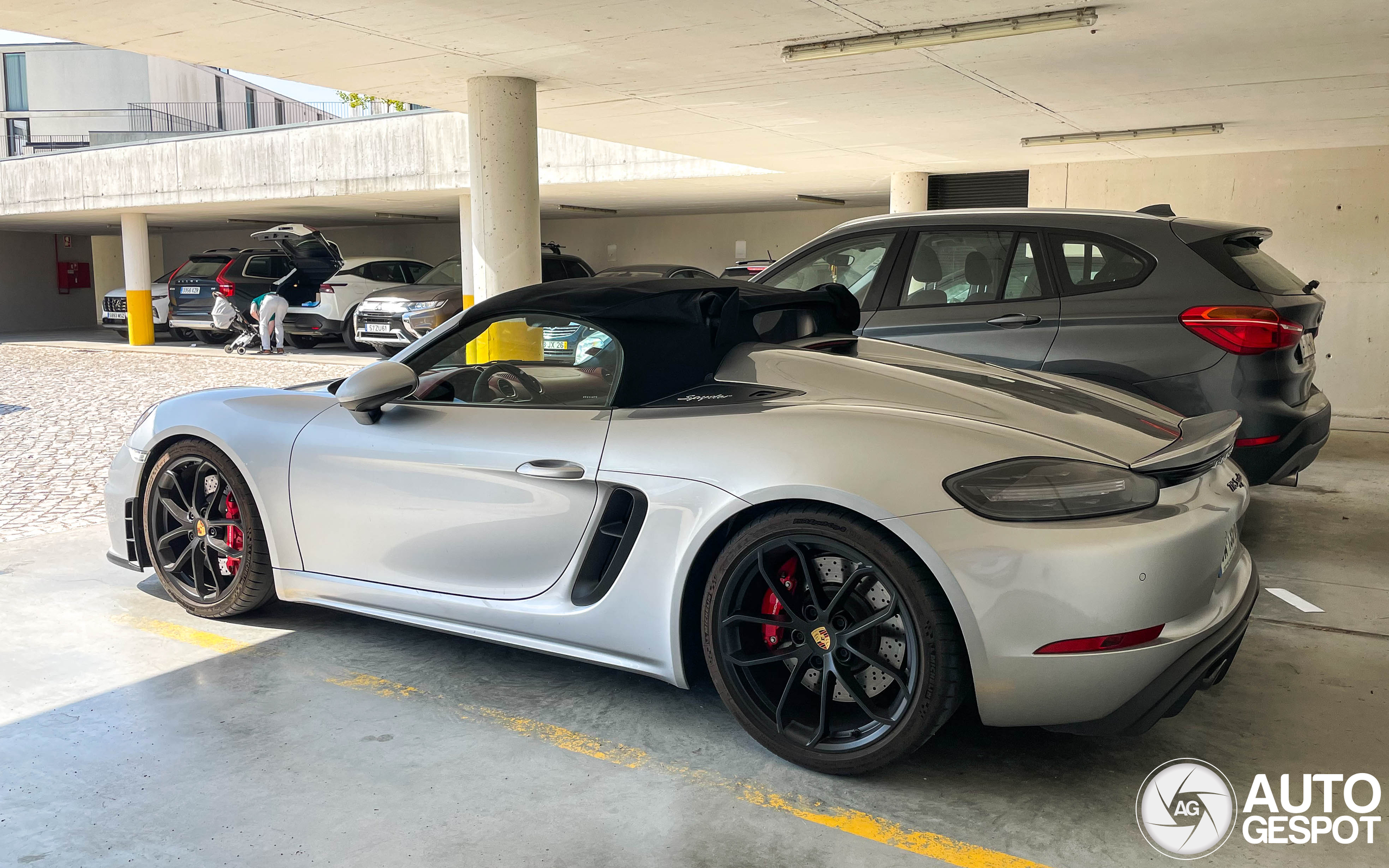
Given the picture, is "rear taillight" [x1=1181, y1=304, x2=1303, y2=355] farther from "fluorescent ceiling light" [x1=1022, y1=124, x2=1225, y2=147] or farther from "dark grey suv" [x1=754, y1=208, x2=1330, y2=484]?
"fluorescent ceiling light" [x1=1022, y1=124, x2=1225, y2=147]

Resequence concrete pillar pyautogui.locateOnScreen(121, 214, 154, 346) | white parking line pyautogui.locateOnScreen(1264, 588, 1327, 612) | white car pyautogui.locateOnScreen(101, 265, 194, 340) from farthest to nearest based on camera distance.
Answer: white car pyautogui.locateOnScreen(101, 265, 194, 340)
concrete pillar pyautogui.locateOnScreen(121, 214, 154, 346)
white parking line pyautogui.locateOnScreen(1264, 588, 1327, 612)

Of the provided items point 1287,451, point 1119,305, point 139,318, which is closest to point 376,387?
point 1119,305

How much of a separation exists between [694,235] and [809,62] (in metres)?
16.3

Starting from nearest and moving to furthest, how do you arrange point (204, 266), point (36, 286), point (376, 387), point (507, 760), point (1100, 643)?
point (1100, 643) < point (507, 760) < point (376, 387) < point (204, 266) < point (36, 286)

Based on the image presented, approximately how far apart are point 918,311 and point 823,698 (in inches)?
117

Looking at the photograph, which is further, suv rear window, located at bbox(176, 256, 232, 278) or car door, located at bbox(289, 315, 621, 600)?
suv rear window, located at bbox(176, 256, 232, 278)

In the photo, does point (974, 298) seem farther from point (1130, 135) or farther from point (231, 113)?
point (231, 113)

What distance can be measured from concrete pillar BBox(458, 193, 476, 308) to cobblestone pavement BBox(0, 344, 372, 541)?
2119 mm

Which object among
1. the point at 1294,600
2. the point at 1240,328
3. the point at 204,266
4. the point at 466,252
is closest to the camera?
the point at 1294,600

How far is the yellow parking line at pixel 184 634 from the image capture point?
3.67 metres

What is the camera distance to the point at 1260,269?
493cm

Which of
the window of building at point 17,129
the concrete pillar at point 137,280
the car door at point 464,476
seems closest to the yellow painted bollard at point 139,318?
the concrete pillar at point 137,280

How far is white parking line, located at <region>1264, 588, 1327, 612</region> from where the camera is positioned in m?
4.11

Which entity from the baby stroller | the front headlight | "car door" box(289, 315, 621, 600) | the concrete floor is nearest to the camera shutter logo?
the concrete floor
